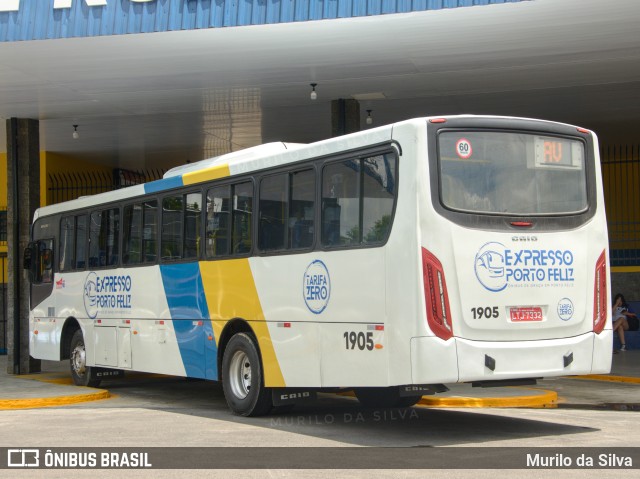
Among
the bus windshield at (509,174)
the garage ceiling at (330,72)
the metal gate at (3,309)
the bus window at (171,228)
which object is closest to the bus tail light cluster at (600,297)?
the bus windshield at (509,174)

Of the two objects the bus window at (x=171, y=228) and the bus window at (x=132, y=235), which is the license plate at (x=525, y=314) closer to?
the bus window at (x=171, y=228)

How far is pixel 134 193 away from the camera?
51.5ft

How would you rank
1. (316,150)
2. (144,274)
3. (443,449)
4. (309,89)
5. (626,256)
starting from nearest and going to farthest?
(443,449) < (316,150) < (144,274) < (309,89) < (626,256)

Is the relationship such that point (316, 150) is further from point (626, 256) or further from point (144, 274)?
point (626, 256)

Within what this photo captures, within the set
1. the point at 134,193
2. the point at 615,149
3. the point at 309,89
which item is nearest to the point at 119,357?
the point at 134,193

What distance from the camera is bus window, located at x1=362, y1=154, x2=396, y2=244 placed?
10.1 m

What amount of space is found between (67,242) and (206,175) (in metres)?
5.39

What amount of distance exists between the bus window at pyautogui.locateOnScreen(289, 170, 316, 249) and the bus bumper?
222cm

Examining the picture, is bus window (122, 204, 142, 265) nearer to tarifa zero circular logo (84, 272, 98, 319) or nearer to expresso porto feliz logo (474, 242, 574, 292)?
tarifa zero circular logo (84, 272, 98, 319)

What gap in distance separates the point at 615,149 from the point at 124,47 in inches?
678

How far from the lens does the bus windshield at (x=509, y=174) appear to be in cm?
1002

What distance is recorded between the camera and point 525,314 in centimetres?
1007

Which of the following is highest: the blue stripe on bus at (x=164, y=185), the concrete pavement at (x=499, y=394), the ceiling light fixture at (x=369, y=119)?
the ceiling light fixture at (x=369, y=119)

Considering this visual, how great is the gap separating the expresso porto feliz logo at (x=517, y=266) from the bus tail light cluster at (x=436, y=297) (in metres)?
0.42
